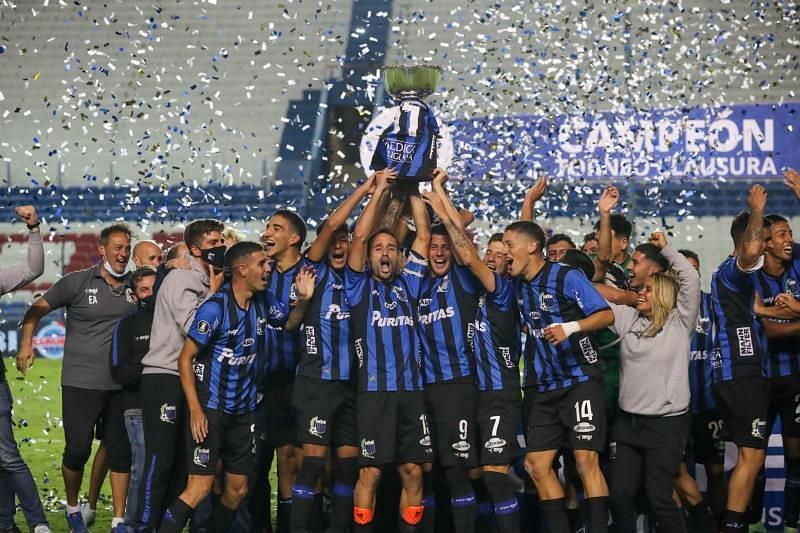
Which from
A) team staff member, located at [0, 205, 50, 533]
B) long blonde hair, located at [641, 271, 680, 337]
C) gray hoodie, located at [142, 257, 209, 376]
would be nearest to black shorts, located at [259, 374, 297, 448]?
gray hoodie, located at [142, 257, 209, 376]

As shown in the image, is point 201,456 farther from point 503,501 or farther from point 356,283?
point 503,501

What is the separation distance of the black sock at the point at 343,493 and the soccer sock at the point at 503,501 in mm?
721

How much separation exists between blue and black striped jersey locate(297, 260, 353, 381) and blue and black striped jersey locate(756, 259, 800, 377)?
2.33m

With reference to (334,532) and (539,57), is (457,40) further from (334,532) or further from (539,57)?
(334,532)

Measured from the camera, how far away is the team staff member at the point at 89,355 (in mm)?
6363

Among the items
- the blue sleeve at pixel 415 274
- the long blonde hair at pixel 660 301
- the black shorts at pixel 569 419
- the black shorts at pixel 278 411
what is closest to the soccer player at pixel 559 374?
the black shorts at pixel 569 419

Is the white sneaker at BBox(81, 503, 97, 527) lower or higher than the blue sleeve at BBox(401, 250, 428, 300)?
lower

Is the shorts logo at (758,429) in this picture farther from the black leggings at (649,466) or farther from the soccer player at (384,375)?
the soccer player at (384,375)

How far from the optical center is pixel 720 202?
1903cm

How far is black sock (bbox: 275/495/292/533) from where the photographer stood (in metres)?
6.03

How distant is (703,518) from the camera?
18.7 feet

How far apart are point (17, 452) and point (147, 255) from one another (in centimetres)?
136

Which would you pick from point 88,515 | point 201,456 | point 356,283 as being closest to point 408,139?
point 356,283

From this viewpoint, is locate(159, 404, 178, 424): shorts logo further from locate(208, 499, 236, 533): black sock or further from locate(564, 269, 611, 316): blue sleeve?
locate(564, 269, 611, 316): blue sleeve
